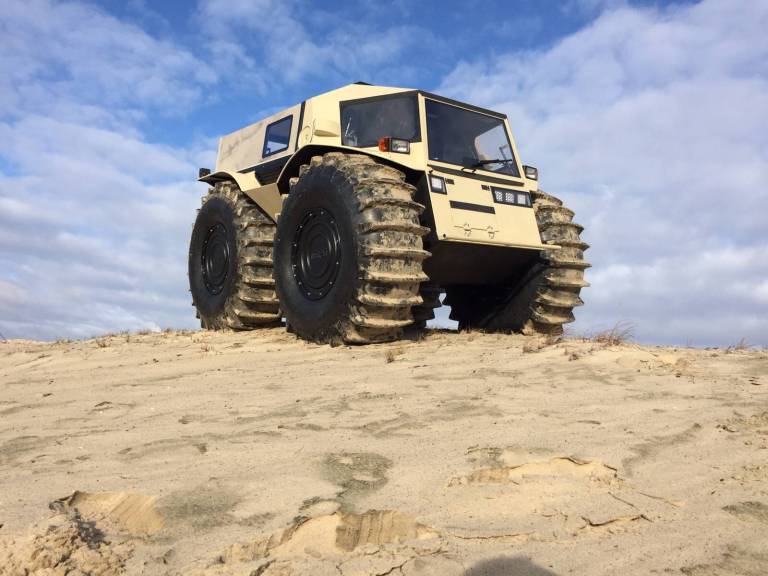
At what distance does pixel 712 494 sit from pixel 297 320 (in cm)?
494

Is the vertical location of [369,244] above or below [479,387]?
above

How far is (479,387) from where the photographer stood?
158 inches

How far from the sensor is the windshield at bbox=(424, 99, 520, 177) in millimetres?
6773

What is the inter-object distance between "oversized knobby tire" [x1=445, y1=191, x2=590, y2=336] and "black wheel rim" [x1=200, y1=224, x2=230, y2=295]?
3.92 m

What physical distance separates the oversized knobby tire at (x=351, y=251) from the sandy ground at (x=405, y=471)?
109 cm

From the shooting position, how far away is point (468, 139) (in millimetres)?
7168

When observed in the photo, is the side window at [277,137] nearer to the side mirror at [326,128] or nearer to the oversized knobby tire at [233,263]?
the oversized knobby tire at [233,263]

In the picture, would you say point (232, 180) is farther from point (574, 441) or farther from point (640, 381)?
point (574, 441)

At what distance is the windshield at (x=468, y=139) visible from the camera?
677cm

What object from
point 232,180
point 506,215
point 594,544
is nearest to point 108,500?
point 594,544

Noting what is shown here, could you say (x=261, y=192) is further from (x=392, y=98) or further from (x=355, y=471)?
(x=355, y=471)

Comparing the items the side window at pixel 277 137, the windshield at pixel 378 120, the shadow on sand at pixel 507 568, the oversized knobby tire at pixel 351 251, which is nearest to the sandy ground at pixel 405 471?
the shadow on sand at pixel 507 568

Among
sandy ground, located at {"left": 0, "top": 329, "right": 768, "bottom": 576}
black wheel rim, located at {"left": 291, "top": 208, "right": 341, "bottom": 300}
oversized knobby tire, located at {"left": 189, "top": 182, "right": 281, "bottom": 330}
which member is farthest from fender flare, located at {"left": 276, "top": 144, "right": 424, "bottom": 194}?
sandy ground, located at {"left": 0, "top": 329, "right": 768, "bottom": 576}

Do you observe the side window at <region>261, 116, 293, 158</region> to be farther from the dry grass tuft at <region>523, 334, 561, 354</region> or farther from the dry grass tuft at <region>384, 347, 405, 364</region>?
the dry grass tuft at <region>523, 334, 561, 354</region>
